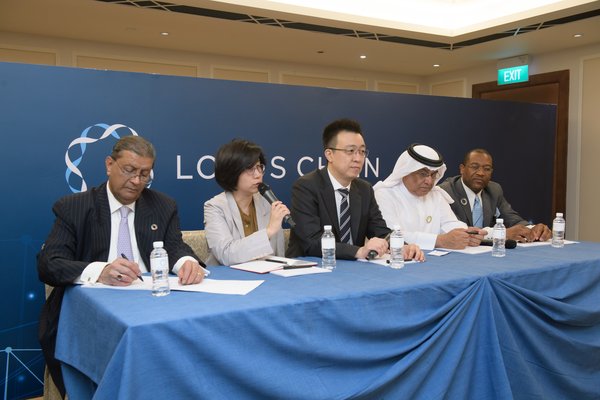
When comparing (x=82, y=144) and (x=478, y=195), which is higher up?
(x=82, y=144)

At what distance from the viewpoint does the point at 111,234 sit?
8.04 ft

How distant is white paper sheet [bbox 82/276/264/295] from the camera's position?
1991mm

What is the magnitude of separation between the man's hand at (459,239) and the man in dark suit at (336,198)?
13.0 inches

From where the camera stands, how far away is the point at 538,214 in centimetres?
690

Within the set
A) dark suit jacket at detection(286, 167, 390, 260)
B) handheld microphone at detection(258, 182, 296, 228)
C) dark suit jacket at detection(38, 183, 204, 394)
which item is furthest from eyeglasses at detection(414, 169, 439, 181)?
dark suit jacket at detection(38, 183, 204, 394)

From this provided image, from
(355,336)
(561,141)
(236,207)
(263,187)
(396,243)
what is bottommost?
(355,336)

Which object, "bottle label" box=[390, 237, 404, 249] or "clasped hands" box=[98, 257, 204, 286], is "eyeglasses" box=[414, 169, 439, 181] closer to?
"bottle label" box=[390, 237, 404, 249]

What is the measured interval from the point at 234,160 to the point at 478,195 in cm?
222

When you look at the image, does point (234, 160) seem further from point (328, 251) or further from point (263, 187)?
point (328, 251)

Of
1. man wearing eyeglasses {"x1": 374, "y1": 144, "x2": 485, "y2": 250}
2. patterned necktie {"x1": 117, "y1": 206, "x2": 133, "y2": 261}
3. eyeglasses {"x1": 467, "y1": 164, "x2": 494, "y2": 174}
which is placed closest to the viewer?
patterned necktie {"x1": 117, "y1": 206, "x2": 133, "y2": 261}

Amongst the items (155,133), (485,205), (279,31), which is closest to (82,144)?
(155,133)

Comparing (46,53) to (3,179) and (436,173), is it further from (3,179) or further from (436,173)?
(436,173)

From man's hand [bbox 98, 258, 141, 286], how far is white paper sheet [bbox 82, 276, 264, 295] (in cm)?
2

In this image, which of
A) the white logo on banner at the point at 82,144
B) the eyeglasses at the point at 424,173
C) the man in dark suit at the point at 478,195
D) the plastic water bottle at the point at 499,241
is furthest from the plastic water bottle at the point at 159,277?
the man in dark suit at the point at 478,195
